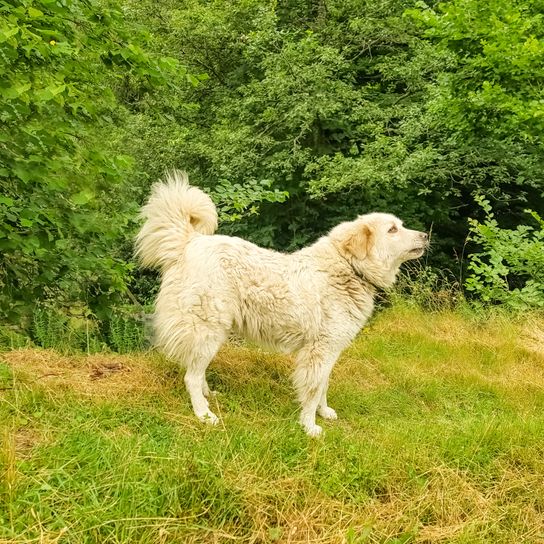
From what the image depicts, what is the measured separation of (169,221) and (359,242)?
1611 millimetres

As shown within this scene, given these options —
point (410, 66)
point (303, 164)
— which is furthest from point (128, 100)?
point (410, 66)

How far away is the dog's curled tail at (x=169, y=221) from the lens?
4512mm

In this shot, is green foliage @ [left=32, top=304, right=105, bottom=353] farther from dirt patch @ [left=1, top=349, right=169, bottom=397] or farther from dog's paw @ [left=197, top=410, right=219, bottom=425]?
dog's paw @ [left=197, top=410, right=219, bottom=425]

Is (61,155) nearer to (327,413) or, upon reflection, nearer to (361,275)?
(361,275)

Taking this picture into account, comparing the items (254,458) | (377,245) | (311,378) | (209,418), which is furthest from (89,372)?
(377,245)

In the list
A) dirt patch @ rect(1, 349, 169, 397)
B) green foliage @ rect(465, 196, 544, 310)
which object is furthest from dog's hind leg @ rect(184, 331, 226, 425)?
green foliage @ rect(465, 196, 544, 310)

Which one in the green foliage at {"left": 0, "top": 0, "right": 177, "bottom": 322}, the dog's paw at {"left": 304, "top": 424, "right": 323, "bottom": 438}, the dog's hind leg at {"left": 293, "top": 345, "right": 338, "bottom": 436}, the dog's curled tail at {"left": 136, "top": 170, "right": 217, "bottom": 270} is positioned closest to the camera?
the dog's paw at {"left": 304, "top": 424, "right": 323, "bottom": 438}

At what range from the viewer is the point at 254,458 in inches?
126

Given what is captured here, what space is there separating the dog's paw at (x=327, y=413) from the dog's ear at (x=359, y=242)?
52.1 inches

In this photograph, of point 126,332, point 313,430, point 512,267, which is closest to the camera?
point 313,430

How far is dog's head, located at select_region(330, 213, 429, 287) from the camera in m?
4.75

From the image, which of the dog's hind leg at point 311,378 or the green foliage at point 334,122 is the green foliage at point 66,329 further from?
the green foliage at point 334,122

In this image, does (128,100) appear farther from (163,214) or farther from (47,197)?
(163,214)

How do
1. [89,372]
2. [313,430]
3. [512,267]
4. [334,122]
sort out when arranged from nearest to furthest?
[313,430], [89,372], [512,267], [334,122]
